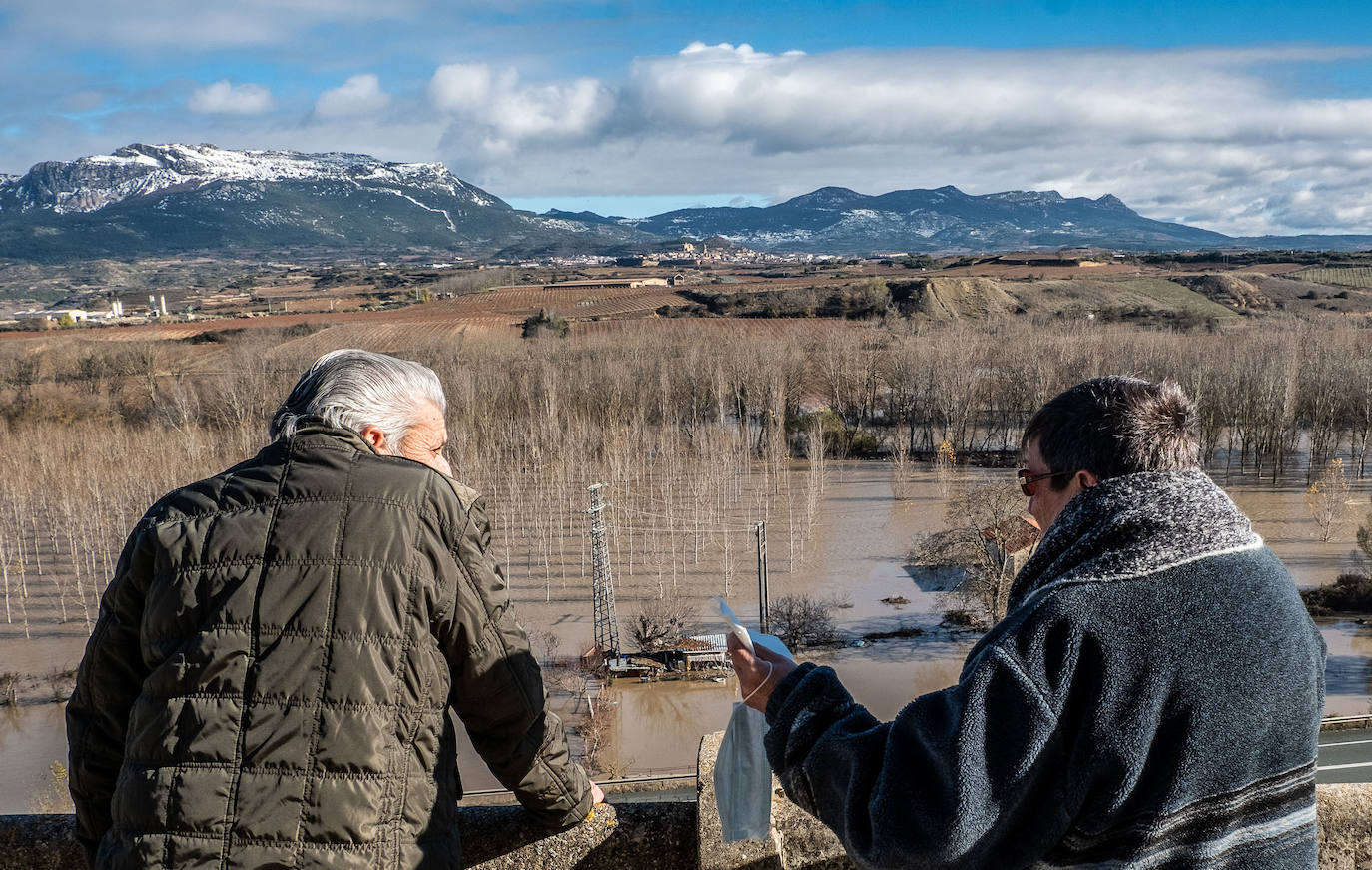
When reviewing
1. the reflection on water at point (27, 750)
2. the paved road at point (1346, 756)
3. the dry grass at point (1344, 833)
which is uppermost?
the dry grass at point (1344, 833)

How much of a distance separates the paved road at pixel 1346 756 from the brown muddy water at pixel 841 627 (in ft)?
3.73

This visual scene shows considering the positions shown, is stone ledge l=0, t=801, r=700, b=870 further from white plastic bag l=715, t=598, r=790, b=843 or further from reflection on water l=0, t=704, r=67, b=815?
reflection on water l=0, t=704, r=67, b=815

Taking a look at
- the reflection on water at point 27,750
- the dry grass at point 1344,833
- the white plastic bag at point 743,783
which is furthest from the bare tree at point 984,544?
the white plastic bag at point 743,783

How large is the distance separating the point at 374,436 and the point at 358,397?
0.09m

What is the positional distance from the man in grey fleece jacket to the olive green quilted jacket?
748 mm

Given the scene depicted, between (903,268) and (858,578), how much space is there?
3768 inches

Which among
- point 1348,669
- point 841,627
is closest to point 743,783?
point 841,627

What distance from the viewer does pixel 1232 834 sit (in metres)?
1.36

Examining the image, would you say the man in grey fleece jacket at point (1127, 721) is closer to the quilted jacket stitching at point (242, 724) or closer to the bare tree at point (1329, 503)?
the quilted jacket stitching at point (242, 724)

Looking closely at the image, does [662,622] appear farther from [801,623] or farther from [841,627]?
[841,627]

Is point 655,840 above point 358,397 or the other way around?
the other way around

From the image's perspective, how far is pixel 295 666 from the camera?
5.30 ft

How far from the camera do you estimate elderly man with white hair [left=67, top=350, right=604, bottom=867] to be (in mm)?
1593

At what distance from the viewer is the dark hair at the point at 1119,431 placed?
4.91ft
